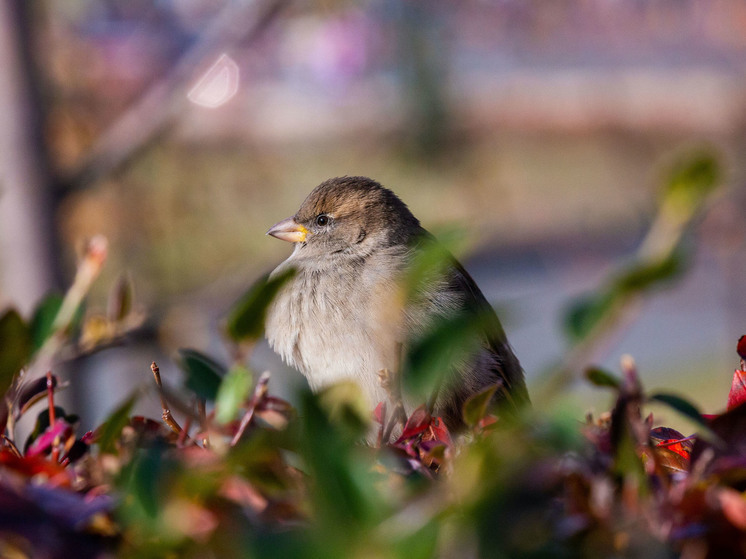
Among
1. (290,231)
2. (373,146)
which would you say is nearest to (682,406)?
(290,231)

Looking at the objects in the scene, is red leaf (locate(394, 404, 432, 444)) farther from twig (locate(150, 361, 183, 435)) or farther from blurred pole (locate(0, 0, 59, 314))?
blurred pole (locate(0, 0, 59, 314))

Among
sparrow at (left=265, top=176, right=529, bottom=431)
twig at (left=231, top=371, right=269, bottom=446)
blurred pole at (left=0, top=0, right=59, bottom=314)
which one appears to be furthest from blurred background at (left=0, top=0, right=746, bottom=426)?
sparrow at (left=265, top=176, right=529, bottom=431)

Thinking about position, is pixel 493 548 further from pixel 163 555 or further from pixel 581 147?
pixel 581 147

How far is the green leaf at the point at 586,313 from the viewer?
76cm

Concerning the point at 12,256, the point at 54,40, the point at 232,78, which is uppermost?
the point at 54,40

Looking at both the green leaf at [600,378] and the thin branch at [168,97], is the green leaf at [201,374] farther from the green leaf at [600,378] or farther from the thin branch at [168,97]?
the thin branch at [168,97]

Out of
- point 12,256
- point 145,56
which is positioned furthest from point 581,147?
point 12,256

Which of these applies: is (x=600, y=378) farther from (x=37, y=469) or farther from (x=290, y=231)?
(x=290, y=231)

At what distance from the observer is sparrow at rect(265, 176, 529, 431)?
257 cm

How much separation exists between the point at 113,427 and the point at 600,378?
542 millimetres

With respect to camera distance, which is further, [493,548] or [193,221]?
[193,221]

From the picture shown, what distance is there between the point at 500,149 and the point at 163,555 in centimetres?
1509

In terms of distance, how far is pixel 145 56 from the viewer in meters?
6.61

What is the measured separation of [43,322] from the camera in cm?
132
